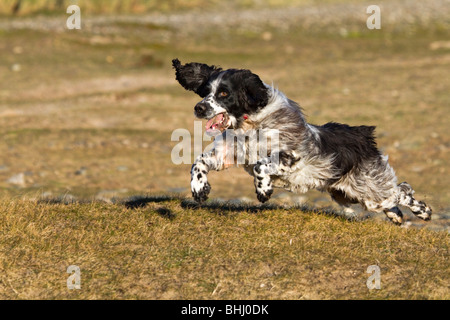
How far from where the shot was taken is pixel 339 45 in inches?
1278

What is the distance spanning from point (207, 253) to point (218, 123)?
1.68 m

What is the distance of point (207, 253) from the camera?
7727mm

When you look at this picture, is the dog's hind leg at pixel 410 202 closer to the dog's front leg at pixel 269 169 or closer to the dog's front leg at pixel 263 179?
the dog's front leg at pixel 269 169

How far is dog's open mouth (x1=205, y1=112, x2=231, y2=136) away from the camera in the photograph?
8523 millimetres

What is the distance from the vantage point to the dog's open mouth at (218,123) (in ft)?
28.0

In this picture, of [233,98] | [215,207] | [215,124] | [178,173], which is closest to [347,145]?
[233,98]

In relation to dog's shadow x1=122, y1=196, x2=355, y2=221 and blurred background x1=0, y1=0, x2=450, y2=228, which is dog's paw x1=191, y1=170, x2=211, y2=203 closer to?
dog's shadow x1=122, y1=196, x2=355, y2=221

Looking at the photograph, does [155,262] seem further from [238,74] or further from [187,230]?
[238,74]

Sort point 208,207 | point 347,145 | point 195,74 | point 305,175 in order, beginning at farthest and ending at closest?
point 208,207 < point 195,74 < point 347,145 < point 305,175

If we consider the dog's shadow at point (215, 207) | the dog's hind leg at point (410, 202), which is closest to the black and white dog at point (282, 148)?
the dog's hind leg at point (410, 202)

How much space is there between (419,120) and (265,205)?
9.92 metres

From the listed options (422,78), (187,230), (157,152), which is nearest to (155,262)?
(187,230)

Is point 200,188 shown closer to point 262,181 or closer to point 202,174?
point 202,174

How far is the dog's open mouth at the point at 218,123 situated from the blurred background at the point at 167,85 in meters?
3.66
